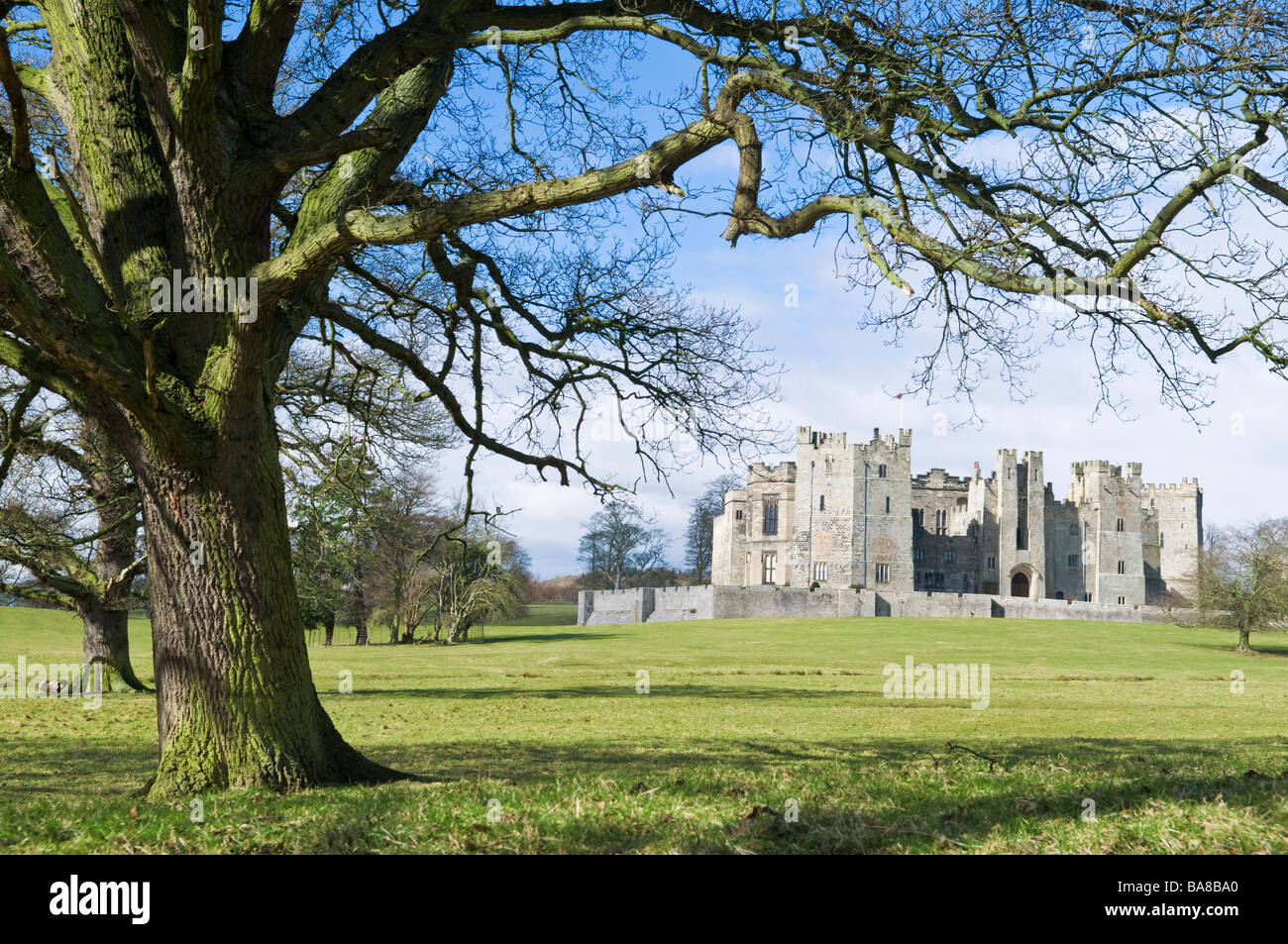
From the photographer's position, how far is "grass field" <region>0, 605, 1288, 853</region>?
480 cm

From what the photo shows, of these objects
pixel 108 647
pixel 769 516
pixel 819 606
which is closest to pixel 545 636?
pixel 819 606

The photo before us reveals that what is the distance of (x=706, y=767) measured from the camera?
9164 mm

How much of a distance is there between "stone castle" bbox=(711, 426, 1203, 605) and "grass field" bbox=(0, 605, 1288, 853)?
1745 inches

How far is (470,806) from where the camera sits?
18.1 ft

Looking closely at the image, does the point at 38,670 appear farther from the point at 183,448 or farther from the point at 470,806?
the point at 470,806

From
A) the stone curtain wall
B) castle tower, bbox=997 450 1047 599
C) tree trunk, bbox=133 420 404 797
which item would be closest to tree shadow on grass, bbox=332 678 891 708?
tree trunk, bbox=133 420 404 797

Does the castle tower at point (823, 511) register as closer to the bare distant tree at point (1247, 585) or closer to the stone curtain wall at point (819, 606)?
the stone curtain wall at point (819, 606)

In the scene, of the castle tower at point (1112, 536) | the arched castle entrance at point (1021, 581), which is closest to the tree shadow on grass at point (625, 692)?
the arched castle entrance at point (1021, 581)

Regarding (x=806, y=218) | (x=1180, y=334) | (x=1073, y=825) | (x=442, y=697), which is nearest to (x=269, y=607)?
(x=806, y=218)

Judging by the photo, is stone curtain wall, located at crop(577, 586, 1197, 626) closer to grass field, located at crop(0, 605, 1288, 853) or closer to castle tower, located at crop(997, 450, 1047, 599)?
castle tower, located at crop(997, 450, 1047, 599)

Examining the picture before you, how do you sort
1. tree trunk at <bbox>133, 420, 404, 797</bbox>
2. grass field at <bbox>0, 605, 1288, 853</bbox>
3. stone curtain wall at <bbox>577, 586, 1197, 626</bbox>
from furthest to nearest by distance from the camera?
stone curtain wall at <bbox>577, 586, 1197, 626</bbox> < tree trunk at <bbox>133, 420, 404, 797</bbox> < grass field at <bbox>0, 605, 1288, 853</bbox>

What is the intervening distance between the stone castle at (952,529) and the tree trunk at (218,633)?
7258cm
